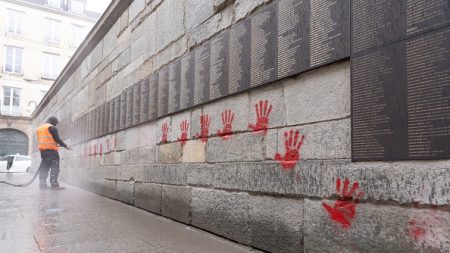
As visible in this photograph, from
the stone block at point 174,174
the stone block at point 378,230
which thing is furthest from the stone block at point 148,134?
the stone block at point 378,230

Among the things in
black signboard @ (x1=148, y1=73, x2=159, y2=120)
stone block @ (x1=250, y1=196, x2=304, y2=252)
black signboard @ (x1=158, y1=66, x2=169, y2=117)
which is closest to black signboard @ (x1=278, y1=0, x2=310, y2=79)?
stone block @ (x1=250, y1=196, x2=304, y2=252)

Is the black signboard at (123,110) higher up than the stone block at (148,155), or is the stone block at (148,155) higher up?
the black signboard at (123,110)

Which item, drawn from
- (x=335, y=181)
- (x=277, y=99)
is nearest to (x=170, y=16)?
(x=277, y=99)

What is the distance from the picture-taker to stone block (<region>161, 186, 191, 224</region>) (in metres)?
4.18

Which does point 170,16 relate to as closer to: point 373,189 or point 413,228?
point 373,189

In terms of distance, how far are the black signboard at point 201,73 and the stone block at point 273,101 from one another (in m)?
0.82

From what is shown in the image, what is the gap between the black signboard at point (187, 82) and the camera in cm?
421

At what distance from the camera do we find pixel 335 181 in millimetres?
2387

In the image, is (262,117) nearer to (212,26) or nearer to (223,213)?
(223,213)

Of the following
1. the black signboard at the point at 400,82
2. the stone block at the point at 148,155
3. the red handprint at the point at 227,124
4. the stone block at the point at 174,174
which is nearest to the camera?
the black signboard at the point at 400,82

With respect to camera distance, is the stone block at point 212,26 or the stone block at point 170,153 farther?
→ the stone block at point 170,153

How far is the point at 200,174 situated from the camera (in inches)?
156

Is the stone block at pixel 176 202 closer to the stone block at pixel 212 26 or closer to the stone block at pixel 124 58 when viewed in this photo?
the stone block at pixel 212 26

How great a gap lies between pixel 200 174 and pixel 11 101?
31.5 metres
